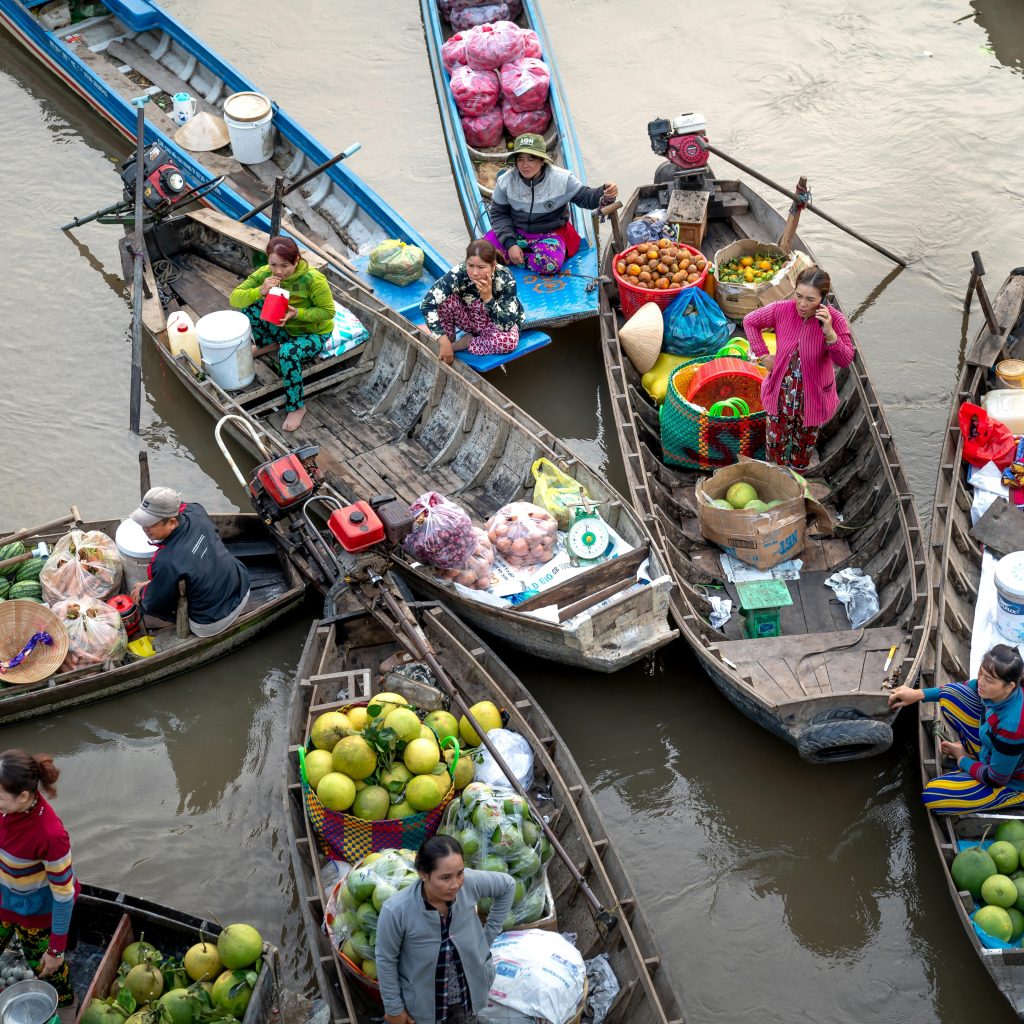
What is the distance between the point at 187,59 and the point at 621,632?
815cm

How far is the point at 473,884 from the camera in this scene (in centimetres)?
429

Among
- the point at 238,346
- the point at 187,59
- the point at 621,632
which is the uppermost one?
the point at 187,59

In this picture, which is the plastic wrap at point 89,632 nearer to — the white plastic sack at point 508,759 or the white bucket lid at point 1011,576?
the white plastic sack at point 508,759

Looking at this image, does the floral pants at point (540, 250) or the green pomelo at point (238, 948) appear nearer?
the green pomelo at point (238, 948)

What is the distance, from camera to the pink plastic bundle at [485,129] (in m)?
10.7

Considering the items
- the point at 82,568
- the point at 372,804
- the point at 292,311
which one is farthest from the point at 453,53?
the point at 372,804

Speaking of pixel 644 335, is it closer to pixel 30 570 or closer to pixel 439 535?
pixel 439 535

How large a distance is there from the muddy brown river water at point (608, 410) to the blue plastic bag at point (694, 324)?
1062 millimetres

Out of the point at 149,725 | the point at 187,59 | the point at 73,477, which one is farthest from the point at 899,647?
the point at 187,59

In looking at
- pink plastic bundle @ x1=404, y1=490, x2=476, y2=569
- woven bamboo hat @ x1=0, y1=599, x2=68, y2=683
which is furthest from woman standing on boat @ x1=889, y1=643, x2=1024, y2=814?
woven bamboo hat @ x1=0, y1=599, x2=68, y2=683

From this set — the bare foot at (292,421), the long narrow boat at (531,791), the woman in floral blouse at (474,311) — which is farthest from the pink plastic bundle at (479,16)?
the long narrow boat at (531,791)

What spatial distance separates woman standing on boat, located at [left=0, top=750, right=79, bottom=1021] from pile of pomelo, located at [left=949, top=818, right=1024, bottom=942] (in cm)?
399

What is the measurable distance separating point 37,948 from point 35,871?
560 millimetres

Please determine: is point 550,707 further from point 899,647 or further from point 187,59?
point 187,59
